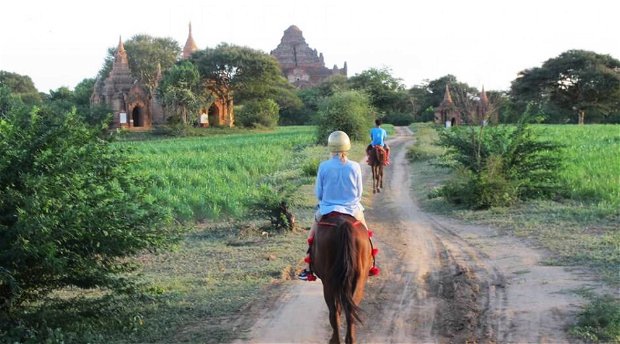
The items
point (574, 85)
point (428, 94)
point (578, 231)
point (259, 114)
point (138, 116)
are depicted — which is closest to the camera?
point (578, 231)

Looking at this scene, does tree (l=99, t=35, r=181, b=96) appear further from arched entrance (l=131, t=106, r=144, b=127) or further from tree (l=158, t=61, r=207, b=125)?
tree (l=158, t=61, r=207, b=125)

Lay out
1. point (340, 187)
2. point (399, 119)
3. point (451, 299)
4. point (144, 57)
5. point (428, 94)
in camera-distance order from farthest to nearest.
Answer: point (428, 94) → point (144, 57) → point (399, 119) → point (451, 299) → point (340, 187)

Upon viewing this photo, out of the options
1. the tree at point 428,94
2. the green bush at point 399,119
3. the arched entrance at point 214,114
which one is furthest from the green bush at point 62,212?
the tree at point 428,94

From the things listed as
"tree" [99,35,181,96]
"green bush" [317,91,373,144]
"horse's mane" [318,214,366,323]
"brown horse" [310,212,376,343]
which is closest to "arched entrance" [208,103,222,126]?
"tree" [99,35,181,96]

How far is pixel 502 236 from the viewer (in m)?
10.2

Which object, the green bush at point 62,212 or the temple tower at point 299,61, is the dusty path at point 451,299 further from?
the temple tower at point 299,61

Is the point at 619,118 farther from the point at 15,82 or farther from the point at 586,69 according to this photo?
the point at 15,82

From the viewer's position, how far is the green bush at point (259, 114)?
191 feet

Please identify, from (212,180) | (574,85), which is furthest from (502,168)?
(574,85)

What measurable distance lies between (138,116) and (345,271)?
171 ft

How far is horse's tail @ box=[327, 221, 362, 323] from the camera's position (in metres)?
5.29

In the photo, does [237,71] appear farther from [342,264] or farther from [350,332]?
[350,332]

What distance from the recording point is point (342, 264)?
536 cm

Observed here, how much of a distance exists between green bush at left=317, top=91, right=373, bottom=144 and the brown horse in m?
26.8
